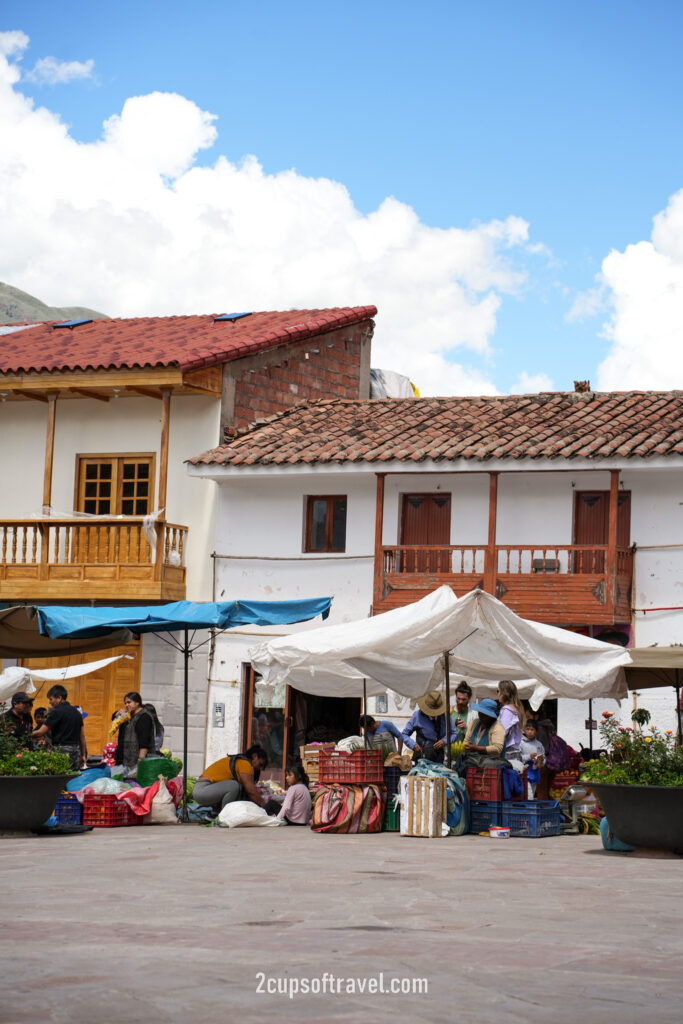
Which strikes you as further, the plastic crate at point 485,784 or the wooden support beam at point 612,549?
the wooden support beam at point 612,549

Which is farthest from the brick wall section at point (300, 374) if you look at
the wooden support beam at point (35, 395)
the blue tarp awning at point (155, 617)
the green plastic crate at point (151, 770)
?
the green plastic crate at point (151, 770)

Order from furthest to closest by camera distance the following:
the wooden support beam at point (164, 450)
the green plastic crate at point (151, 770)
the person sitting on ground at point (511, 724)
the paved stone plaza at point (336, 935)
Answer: the wooden support beam at point (164, 450), the green plastic crate at point (151, 770), the person sitting on ground at point (511, 724), the paved stone plaza at point (336, 935)

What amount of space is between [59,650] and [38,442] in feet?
28.3

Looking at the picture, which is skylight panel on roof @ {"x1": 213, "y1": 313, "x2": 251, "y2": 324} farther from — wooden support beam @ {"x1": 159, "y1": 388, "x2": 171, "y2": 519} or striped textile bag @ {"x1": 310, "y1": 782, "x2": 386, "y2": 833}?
striped textile bag @ {"x1": 310, "y1": 782, "x2": 386, "y2": 833}

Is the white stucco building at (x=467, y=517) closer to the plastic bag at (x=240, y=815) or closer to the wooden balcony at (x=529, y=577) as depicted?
the wooden balcony at (x=529, y=577)

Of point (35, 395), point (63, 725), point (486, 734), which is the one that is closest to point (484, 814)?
point (486, 734)

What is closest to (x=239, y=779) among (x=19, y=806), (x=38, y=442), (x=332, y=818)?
A: (x=332, y=818)

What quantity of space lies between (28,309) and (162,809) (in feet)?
512

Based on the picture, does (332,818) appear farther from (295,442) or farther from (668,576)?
(295,442)

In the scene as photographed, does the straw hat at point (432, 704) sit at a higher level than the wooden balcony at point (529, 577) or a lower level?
lower

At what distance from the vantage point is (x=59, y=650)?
61.9 feet

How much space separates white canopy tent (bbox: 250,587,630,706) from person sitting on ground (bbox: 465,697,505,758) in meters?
0.63

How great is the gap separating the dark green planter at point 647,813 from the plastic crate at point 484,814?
7.68ft

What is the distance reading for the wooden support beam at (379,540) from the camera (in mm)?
23266
